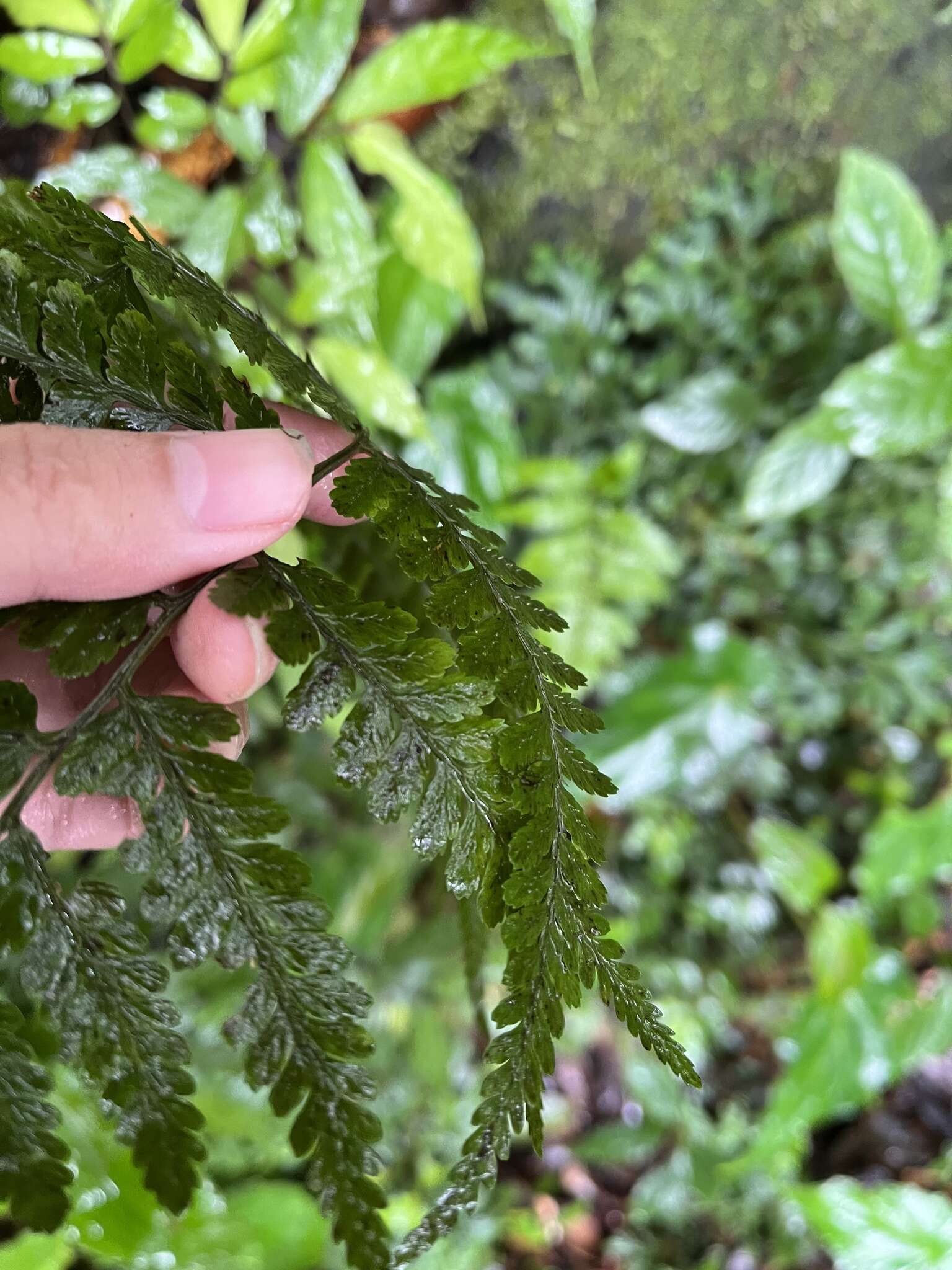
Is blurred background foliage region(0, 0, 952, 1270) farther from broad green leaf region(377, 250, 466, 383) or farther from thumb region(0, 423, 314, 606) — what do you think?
thumb region(0, 423, 314, 606)

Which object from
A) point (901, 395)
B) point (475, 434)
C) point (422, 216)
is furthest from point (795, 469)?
point (422, 216)

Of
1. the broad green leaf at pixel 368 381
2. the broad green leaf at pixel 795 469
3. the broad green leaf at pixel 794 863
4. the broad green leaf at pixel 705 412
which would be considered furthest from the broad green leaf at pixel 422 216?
the broad green leaf at pixel 794 863

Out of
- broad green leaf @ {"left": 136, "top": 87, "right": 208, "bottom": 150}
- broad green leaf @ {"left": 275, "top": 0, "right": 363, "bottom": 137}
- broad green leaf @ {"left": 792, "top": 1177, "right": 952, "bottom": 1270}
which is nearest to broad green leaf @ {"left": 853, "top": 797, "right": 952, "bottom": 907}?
broad green leaf @ {"left": 792, "top": 1177, "right": 952, "bottom": 1270}

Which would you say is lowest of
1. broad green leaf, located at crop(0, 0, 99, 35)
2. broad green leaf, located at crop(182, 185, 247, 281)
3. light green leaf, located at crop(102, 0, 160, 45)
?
broad green leaf, located at crop(182, 185, 247, 281)

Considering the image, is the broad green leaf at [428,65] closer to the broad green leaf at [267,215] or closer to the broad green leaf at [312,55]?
the broad green leaf at [312,55]

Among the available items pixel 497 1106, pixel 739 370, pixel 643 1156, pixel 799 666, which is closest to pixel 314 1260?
pixel 643 1156

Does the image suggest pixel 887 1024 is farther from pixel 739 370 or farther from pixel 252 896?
pixel 252 896

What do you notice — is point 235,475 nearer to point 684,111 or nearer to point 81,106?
point 81,106
